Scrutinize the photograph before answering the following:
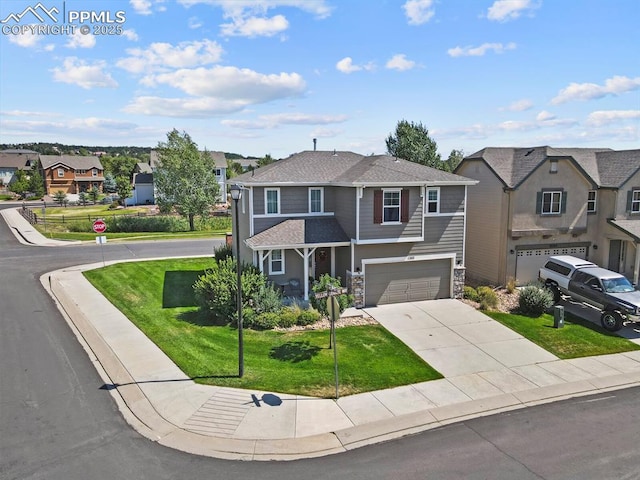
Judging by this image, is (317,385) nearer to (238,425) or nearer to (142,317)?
(238,425)

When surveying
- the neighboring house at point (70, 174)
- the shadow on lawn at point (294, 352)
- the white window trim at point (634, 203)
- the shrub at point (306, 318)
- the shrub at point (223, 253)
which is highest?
the neighboring house at point (70, 174)

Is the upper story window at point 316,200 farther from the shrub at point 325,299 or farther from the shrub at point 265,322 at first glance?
the shrub at point 265,322

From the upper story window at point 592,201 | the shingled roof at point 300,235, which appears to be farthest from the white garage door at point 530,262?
the shingled roof at point 300,235

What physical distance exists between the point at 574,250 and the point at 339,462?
21461mm

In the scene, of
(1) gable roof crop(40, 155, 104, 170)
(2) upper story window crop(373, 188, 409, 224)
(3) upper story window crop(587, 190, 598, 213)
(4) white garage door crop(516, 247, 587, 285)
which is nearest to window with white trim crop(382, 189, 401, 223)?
(2) upper story window crop(373, 188, 409, 224)

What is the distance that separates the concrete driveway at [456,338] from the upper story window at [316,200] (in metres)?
5.46

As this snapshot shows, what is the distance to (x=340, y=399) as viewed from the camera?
12180 millimetres

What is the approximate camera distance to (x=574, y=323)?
1923 cm

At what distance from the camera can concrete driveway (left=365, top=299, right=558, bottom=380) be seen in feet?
49.5

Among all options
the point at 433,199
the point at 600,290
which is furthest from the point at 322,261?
the point at 600,290

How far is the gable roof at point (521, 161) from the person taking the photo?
23828 millimetres

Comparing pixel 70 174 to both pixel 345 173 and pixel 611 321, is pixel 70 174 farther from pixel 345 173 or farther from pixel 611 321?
pixel 611 321

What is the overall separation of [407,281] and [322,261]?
4142mm

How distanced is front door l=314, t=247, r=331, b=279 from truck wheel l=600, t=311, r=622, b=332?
1183 centimetres
